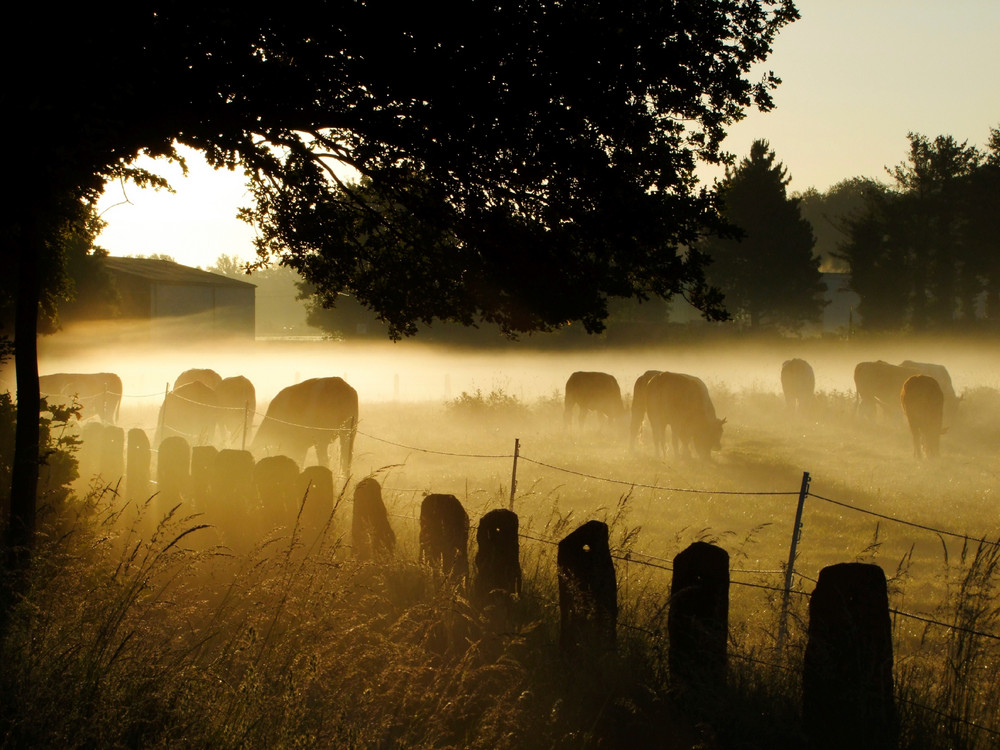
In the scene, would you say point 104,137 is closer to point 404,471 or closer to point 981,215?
A: point 404,471

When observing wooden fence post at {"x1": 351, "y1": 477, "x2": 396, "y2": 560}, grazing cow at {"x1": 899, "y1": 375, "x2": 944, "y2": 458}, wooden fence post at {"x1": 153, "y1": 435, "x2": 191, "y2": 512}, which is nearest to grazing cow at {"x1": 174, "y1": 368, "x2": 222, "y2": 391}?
wooden fence post at {"x1": 153, "y1": 435, "x2": 191, "y2": 512}

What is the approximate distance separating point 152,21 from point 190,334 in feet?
176

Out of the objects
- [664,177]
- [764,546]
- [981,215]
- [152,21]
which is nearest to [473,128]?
[664,177]

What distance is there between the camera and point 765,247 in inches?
2218

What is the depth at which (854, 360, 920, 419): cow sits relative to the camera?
24422mm

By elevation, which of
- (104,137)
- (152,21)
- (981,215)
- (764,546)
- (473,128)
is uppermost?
(981,215)

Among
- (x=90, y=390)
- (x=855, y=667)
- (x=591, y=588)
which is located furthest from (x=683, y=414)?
(x=90, y=390)

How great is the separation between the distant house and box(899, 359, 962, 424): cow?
42707 millimetres

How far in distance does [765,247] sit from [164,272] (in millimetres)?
38472

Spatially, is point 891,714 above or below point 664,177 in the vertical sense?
below

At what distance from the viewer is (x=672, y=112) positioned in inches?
309

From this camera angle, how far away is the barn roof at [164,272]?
2213 inches

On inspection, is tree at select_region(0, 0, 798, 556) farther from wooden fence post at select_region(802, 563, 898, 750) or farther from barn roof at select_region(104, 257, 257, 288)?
barn roof at select_region(104, 257, 257, 288)

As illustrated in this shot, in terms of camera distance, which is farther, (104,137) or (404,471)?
Result: (404,471)
